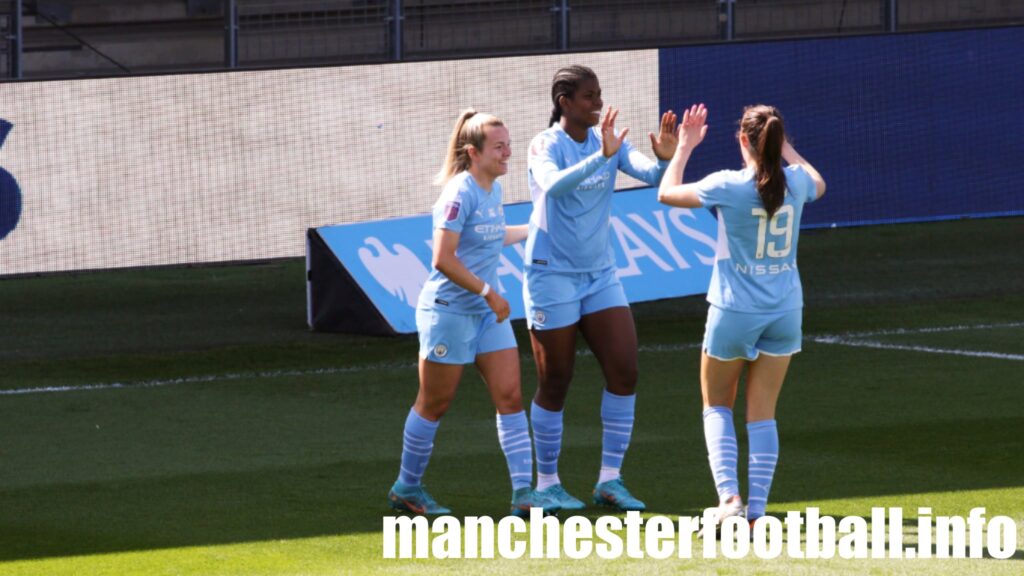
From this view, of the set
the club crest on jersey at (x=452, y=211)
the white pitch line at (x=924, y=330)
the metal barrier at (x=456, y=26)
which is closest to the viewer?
the club crest on jersey at (x=452, y=211)

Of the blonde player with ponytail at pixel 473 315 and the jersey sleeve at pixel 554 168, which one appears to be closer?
the jersey sleeve at pixel 554 168

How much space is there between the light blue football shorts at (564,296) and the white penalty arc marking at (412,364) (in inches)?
186

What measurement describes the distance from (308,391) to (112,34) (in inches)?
503

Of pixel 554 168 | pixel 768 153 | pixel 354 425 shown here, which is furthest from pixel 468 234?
pixel 354 425

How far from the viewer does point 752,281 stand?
23.3 feet

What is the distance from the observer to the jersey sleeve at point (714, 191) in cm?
702

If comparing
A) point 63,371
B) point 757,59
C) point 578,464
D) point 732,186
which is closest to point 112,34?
point 757,59

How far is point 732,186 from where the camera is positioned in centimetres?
701

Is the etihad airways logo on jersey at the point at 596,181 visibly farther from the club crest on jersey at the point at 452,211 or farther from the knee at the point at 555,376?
the knee at the point at 555,376

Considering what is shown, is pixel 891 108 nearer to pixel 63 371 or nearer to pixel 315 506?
pixel 63 371

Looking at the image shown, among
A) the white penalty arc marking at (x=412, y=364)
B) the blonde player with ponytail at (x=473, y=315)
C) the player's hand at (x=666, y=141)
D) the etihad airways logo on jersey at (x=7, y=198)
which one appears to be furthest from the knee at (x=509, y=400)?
the etihad airways logo on jersey at (x=7, y=198)

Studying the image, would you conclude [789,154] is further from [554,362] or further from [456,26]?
[456,26]

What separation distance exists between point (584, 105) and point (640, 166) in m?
0.36

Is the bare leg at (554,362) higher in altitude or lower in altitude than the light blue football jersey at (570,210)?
lower
